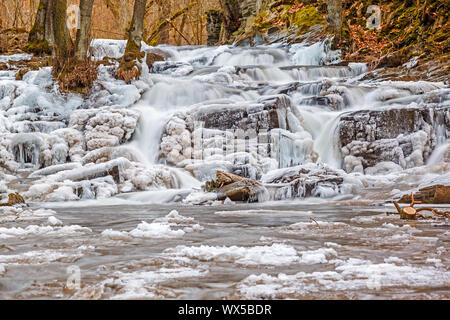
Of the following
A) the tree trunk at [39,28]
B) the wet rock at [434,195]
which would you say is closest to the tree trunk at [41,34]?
the tree trunk at [39,28]

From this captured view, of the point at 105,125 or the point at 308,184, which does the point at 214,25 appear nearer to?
the point at 105,125

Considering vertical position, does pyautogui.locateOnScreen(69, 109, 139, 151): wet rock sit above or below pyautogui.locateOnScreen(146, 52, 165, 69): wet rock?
below

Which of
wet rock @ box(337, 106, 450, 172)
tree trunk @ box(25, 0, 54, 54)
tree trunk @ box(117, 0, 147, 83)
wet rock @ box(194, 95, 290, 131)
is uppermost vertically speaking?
tree trunk @ box(25, 0, 54, 54)

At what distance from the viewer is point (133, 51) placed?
1262cm

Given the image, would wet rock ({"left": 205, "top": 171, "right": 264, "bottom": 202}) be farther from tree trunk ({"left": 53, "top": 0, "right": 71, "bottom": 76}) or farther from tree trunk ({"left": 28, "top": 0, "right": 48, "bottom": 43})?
tree trunk ({"left": 28, "top": 0, "right": 48, "bottom": 43})

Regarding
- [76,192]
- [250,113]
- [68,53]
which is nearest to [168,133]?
[250,113]

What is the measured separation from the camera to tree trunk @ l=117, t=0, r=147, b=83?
1199 centimetres

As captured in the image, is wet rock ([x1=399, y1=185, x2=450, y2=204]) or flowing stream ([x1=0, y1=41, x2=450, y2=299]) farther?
wet rock ([x1=399, y1=185, x2=450, y2=204])

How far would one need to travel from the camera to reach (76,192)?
699 cm

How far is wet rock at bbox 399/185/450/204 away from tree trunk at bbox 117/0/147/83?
876 centimetres

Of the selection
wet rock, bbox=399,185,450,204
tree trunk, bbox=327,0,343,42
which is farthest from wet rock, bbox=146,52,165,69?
wet rock, bbox=399,185,450,204

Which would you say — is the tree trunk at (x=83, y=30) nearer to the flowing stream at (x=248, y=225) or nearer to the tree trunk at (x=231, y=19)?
the flowing stream at (x=248, y=225)

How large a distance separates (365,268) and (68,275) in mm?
1358

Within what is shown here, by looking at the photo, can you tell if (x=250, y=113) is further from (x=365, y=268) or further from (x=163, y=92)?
(x=365, y=268)
